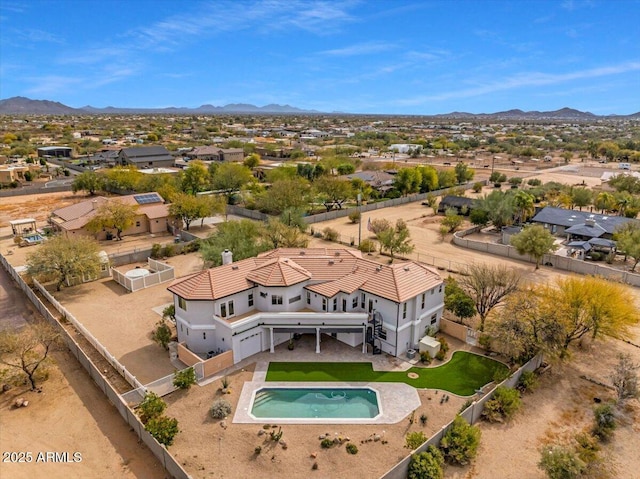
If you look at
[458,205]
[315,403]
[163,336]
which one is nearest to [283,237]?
[163,336]

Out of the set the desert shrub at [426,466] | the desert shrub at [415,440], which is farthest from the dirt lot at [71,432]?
the desert shrub at [415,440]

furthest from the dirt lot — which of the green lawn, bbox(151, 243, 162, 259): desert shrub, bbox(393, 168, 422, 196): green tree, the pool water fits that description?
bbox(393, 168, 422, 196): green tree

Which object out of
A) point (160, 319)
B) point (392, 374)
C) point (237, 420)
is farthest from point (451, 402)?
point (160, 319)

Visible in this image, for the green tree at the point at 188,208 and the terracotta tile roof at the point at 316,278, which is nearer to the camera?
the terracotta tile roof at the point at 316,278

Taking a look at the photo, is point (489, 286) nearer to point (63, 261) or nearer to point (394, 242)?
point (394, 242)

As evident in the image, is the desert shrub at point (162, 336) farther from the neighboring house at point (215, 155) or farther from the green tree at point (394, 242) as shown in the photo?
the neighboring house at point (215, 155)

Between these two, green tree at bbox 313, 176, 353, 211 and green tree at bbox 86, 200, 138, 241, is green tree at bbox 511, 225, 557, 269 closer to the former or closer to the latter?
green tree at bbox 313, 176, 353, 211

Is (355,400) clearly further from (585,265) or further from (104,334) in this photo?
(585,265)
